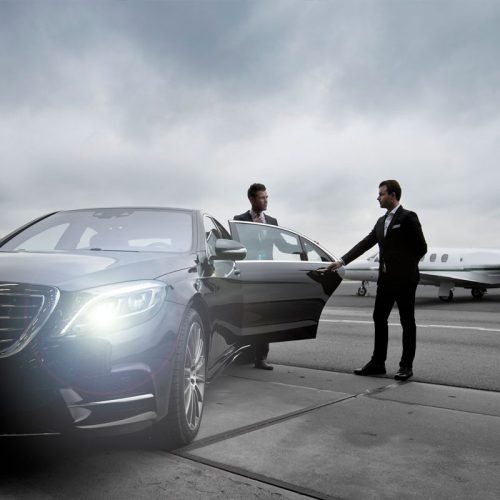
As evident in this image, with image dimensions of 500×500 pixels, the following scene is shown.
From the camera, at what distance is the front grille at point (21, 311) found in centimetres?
299

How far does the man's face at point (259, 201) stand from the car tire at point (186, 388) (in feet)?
11.4

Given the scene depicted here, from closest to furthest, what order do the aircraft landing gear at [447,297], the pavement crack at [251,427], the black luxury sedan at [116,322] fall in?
the black luxury sedan at [116,322] → the pavement crack at [251,427] → the aircraft landing gear at [447,297]

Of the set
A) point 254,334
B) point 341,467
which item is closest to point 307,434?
point 341,467

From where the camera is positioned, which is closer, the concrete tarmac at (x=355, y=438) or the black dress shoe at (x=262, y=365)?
the concrete tarmac at (x=355, y=438)

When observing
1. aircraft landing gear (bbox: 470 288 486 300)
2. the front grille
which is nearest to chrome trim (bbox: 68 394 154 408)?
the front grille

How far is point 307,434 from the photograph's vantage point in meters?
4.18

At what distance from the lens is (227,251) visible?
14.8 feet

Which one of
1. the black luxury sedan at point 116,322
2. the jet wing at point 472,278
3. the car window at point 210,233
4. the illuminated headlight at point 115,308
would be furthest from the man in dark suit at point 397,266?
the jet wing at point 472,278

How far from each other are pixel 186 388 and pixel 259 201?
3958mm

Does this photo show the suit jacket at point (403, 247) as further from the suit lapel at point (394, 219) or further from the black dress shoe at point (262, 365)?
the black dress shoe at point (262, 365)

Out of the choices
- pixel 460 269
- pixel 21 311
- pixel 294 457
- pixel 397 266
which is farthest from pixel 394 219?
pixel 460 269

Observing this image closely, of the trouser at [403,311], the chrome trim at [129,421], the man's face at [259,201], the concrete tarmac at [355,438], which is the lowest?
the concrete tarmac at [355,438]

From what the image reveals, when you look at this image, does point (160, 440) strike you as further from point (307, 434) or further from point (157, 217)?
point (157, 217)

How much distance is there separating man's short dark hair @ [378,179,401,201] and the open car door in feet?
3.09
